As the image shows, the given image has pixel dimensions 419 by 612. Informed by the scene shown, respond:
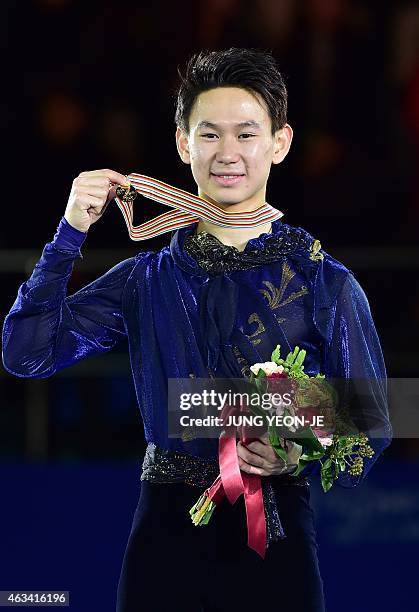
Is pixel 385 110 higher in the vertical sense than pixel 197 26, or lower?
lower

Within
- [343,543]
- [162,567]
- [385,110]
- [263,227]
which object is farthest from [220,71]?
[385,110]

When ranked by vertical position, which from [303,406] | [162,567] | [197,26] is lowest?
[162,567]

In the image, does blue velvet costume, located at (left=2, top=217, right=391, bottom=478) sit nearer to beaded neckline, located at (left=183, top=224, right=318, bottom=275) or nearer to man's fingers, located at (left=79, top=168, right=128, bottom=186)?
beaded neckline, located at (left=183, top=224, right=318, bottom=275)

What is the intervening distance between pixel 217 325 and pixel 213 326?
1cm

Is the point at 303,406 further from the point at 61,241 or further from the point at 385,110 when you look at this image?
the point at 385,110

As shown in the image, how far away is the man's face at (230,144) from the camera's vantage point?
248 cm

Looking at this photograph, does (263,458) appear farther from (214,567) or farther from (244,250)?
(244,250)

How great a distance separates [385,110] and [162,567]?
3.60 meters

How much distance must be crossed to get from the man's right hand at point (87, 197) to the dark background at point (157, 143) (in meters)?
2.14

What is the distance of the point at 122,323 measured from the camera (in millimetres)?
2586

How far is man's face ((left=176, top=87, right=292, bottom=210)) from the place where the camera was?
2.48 meters

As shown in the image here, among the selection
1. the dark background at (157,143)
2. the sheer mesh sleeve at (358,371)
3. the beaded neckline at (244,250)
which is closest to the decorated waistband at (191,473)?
the sheer mesh sleeve at (358,371)

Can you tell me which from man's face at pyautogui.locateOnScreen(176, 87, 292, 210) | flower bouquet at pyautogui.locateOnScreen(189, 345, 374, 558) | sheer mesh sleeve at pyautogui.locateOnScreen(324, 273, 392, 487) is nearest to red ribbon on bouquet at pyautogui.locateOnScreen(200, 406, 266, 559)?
flower bouquet at pyautogui.locateOnScreen(189, 345, 374, 558)

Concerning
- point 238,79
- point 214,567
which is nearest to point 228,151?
point 238,79
